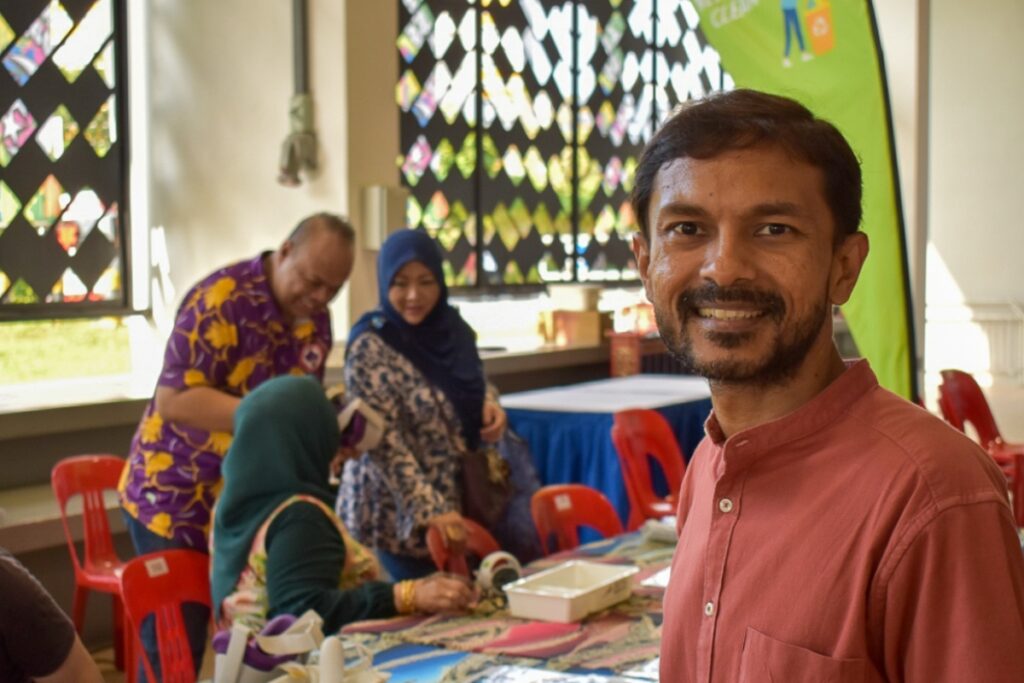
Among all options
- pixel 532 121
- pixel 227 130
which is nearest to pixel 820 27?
pixel 227 130

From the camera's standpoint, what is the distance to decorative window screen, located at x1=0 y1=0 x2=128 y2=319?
545 cm

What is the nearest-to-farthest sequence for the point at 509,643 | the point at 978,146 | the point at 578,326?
1. the point at 509,643
2. the point at 578,326
3. the point at 978,146

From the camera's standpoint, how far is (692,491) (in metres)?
1.35

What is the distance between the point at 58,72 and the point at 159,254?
99 cm

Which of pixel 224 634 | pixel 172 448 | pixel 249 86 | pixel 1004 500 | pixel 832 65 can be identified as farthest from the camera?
pixel 249 86

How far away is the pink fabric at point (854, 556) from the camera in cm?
93

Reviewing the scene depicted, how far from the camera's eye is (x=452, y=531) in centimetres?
311

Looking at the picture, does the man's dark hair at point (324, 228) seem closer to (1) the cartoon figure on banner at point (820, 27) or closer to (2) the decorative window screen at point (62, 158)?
(1) the cartoon figure on banner at point (820, 27)

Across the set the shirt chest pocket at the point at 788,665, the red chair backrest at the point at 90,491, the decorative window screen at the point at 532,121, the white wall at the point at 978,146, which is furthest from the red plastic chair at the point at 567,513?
the white wall at the point at 978,146

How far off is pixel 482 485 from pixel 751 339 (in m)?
2.48

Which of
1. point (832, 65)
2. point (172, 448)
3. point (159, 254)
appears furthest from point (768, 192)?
point (159, 254)

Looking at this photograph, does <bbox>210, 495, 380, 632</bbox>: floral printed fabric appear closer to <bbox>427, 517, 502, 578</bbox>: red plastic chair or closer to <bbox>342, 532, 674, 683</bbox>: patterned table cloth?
<bbox>342, 532, 674, 683</bbox>: patterned table cloth

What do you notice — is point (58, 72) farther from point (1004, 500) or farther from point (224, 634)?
point (1004, 500)

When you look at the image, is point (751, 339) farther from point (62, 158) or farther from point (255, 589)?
point (62, 158)
